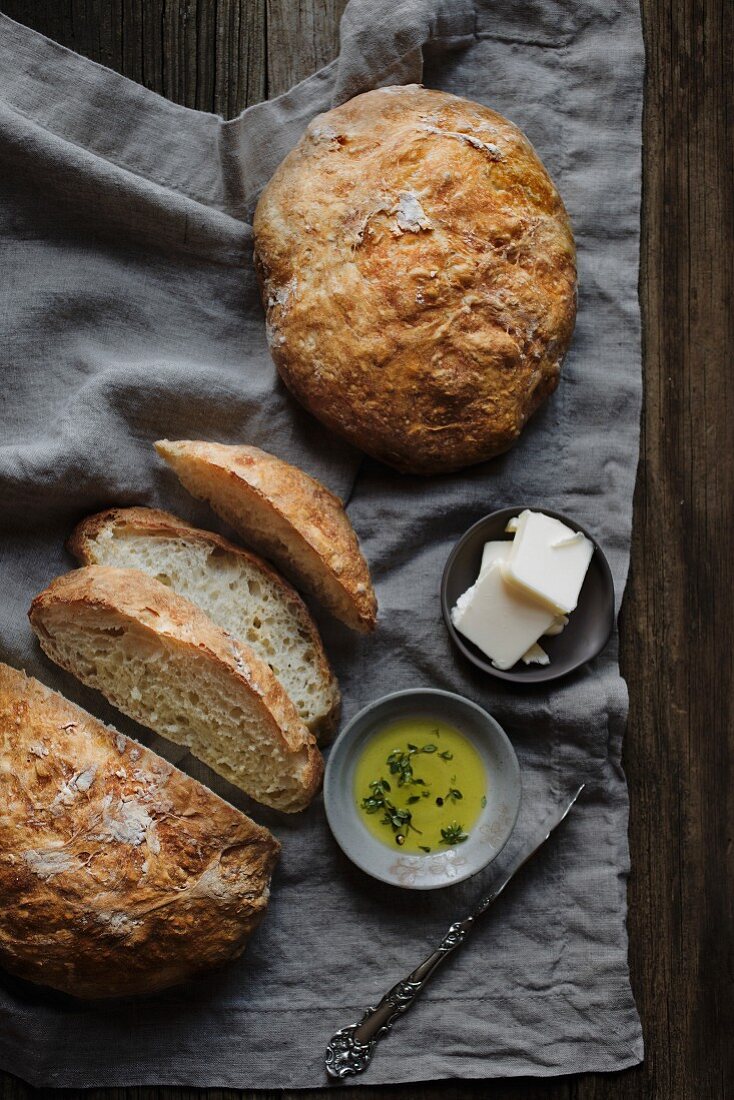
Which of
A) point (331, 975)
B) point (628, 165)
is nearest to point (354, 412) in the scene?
point (628, 165)

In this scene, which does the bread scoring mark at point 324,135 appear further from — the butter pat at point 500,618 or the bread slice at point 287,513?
the butter pat at point 500,618

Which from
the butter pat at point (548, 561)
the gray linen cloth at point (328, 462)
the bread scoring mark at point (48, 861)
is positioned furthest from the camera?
the gray linen cloth at point (328, 462)

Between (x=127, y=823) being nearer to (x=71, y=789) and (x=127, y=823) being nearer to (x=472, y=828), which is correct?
(x=71, y=789)

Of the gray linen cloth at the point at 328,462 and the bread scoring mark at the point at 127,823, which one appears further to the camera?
the gray linen cloth at the point at 328,462

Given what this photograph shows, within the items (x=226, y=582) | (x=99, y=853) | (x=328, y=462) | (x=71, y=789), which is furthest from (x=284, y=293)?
(x=99, y=853)

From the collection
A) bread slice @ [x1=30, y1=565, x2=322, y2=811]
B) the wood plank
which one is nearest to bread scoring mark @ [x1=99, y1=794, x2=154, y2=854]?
bread slice @ [x1=30, y1=565, x2=322, y2=811]

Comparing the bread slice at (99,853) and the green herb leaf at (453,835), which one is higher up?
the bread slice at (99,853)

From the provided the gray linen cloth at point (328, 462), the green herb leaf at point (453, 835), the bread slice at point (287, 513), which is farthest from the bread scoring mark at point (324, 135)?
the green herb leaf at point (453, 835)
